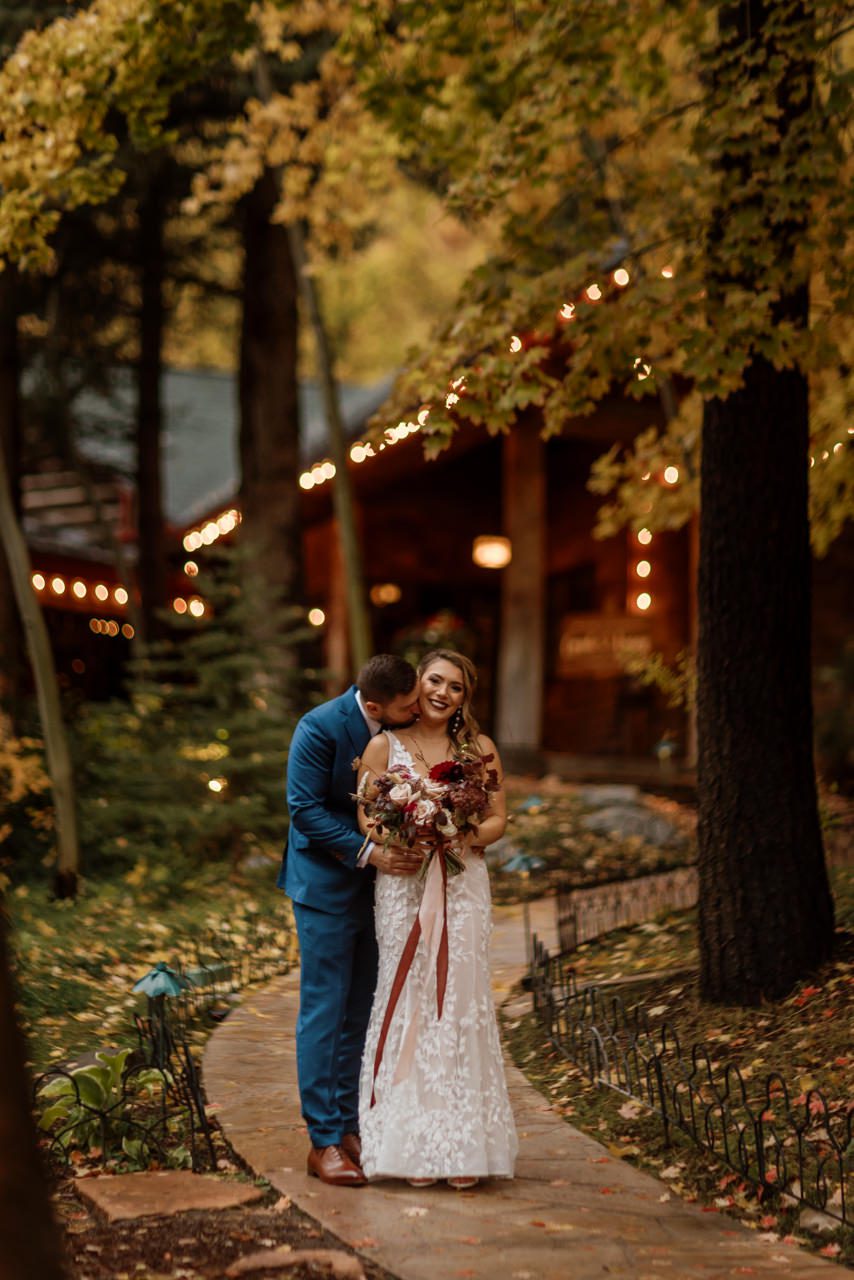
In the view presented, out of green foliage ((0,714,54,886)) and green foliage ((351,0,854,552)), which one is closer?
green foliage ((351,0,854,552))

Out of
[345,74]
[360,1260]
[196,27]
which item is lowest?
[360,1260]

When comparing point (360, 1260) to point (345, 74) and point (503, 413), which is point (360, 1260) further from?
point (345, 74)

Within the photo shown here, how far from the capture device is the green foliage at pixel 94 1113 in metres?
5.41

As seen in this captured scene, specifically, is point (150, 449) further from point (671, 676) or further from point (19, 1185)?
point (19, 1185)

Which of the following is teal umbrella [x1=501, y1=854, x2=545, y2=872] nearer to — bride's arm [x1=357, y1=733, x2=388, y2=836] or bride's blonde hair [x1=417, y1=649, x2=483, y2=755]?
bride's blonde hair [x1=417, y1=649, x2=483, y2=755]

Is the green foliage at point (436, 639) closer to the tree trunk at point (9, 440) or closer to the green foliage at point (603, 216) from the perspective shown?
the tree trunk at point (9, 440)

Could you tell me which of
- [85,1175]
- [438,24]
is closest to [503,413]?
[438,24]

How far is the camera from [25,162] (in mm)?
8133

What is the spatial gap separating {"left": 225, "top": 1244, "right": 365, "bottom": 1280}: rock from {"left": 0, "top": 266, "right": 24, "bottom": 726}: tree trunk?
33.1 ft

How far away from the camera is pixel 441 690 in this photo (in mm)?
5457

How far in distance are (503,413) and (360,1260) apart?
4510 mm

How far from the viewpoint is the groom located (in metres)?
5.40

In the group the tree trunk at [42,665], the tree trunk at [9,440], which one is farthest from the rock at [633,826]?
the tree trunk at [9,440]

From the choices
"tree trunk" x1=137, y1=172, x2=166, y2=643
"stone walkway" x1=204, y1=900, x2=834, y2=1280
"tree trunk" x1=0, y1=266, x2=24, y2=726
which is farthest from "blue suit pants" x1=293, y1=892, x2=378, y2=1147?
"tree trunk" x1=137, y1=172, x2=166, y2=643
